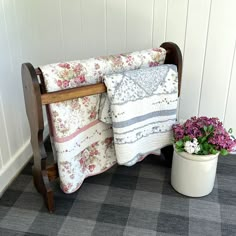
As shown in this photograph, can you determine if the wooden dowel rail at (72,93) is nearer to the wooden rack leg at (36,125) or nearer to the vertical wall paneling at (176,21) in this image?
the wooden rack leg at (36,125)

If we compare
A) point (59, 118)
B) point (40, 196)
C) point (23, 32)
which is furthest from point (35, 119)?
point (23, 32)

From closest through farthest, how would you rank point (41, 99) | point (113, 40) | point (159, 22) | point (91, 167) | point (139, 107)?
point (41, 99), point (139, 107), point (91, 167), point (159, 22), point (113, 40)

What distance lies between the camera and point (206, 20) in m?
1.57

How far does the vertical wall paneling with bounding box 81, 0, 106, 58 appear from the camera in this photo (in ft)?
5.51

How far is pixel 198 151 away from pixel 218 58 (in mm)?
578

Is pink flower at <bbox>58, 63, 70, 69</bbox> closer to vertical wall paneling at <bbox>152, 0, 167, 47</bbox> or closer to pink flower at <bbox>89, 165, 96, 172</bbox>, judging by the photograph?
pink flower at <bbox>89, 165, 96, 172</bbox>

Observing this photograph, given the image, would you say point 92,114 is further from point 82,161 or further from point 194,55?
point 194,55

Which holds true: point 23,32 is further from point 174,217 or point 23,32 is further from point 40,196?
point 174,217

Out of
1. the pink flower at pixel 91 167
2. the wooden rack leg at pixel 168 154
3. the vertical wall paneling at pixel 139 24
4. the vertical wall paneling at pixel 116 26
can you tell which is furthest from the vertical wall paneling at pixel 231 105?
the pink flower at pixel 91 167

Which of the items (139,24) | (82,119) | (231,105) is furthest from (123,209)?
(139,24)

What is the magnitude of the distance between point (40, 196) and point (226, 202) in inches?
38.1

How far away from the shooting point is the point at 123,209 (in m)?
1.45

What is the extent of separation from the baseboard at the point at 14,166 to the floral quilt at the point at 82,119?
1.31ft

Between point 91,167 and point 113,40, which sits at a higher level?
point 113,40
